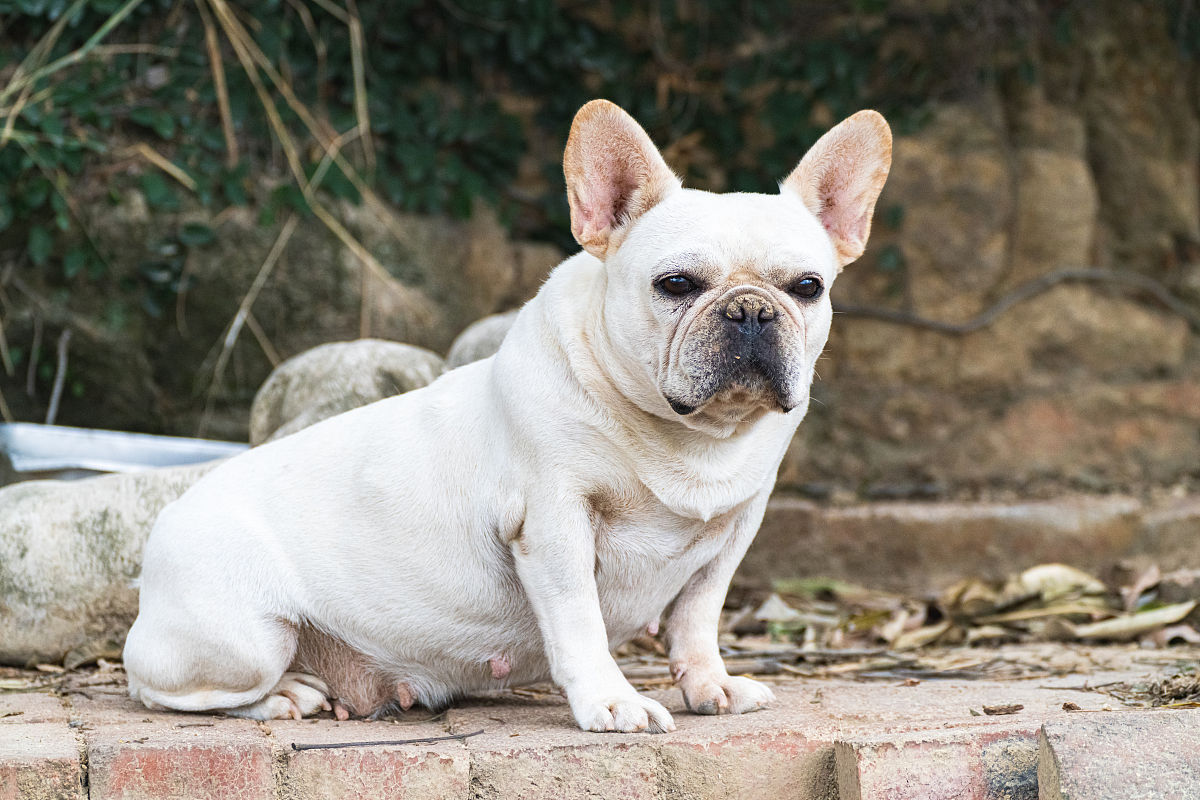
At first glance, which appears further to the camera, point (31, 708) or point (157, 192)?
point (157, 192)

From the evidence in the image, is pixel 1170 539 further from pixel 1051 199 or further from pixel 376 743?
pixel 376 743

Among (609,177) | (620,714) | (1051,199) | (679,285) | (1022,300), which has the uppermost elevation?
(1051,199)

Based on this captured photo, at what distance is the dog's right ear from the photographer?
2840mm

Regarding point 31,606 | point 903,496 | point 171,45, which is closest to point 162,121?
point 171,45

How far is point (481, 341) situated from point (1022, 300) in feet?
9.73

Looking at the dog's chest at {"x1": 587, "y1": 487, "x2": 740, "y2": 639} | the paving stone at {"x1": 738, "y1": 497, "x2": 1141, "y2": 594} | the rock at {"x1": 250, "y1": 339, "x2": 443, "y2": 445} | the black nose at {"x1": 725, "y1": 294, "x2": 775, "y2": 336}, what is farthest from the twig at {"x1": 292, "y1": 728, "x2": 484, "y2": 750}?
the paving stone at {"x1": 738, "y1": 497, "x2": 1141, "y2": 594}

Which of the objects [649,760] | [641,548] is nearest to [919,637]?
[641,548]

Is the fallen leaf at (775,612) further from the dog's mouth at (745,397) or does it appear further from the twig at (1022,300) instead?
the dog's mouth at (745,397)

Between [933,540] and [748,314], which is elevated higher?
[748,314]

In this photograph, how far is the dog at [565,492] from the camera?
8.94ft

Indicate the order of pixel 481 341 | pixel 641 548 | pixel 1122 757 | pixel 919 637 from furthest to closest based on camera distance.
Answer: pixel 481 341 < pixel 919 637 < pixel 641 548 < pixel 1122 757

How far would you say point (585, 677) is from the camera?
2.72 metres

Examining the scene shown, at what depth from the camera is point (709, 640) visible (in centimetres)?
307

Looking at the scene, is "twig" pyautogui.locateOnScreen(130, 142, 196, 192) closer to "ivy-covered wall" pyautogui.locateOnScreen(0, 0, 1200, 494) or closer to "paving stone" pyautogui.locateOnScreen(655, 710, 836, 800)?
"ivy-covered wall" pyautogui.locateOnScreen(0, 0, 1200, 494)
